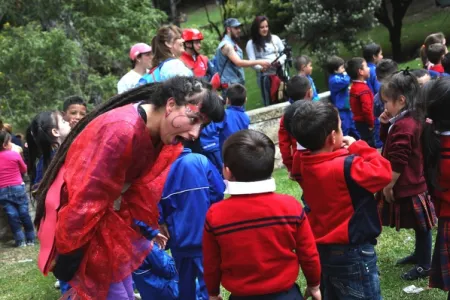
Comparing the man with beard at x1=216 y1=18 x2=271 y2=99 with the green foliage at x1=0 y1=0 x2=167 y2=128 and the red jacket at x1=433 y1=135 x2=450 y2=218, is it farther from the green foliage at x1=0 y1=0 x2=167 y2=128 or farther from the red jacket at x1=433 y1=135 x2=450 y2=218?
the red jacket at x1=433 y1=135 x2=450 y2=218

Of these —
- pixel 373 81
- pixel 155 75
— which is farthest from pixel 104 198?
pixel 373 81

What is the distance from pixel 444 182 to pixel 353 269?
76 centimetres

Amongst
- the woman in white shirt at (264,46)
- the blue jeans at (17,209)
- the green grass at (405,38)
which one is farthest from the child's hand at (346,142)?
the green grass at (405,38)

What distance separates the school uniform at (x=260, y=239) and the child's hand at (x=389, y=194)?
1.55 meters

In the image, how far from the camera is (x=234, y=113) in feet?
22.4

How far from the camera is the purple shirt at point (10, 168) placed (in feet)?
25.5

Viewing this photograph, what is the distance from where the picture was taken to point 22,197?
26.6 ft

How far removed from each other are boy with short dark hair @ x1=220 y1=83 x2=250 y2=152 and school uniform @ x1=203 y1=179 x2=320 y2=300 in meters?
3.74

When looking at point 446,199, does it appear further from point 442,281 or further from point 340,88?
point 340,88

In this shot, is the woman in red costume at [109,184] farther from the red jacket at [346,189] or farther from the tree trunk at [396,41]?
the tree trunk at [396,41]

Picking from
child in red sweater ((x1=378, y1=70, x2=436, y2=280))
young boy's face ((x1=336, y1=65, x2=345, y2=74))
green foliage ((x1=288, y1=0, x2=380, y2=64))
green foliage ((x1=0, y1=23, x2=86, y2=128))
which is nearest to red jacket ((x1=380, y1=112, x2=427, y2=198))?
child in red sweater ((x1=378, y1=70, x2=436, y2=280))

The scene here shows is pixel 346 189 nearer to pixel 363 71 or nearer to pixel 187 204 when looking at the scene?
pixel 187 204

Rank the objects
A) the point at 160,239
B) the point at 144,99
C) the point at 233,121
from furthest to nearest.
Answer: the point at 233,121 → the point at 160,239 → the point at 144,99

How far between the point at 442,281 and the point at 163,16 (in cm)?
996
